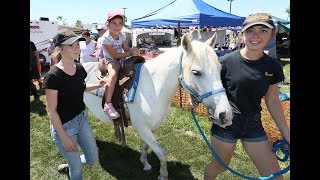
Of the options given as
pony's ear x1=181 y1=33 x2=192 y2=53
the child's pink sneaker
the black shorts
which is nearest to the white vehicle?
the black shorts

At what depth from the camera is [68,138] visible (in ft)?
8.50

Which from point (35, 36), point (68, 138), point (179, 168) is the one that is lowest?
point (179, 168)

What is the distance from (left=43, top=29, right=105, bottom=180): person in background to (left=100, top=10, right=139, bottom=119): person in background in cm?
62

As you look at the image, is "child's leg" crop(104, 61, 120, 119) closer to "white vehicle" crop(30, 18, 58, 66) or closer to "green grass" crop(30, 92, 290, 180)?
"green grass" crop(30, 92, 290, 180)

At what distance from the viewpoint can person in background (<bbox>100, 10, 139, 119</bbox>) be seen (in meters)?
3.51

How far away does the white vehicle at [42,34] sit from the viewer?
584 inches

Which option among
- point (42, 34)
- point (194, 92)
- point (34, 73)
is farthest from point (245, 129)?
point (42, 34)

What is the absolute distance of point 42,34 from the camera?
49.8ft

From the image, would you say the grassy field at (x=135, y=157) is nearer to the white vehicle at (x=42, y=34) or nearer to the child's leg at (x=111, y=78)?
the child's leg at (x=111, y=78)

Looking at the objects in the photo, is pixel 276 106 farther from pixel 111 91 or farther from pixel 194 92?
pixel 111 91

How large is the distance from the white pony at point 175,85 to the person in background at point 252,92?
0.51 feet

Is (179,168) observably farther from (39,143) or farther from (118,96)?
(39,143)
